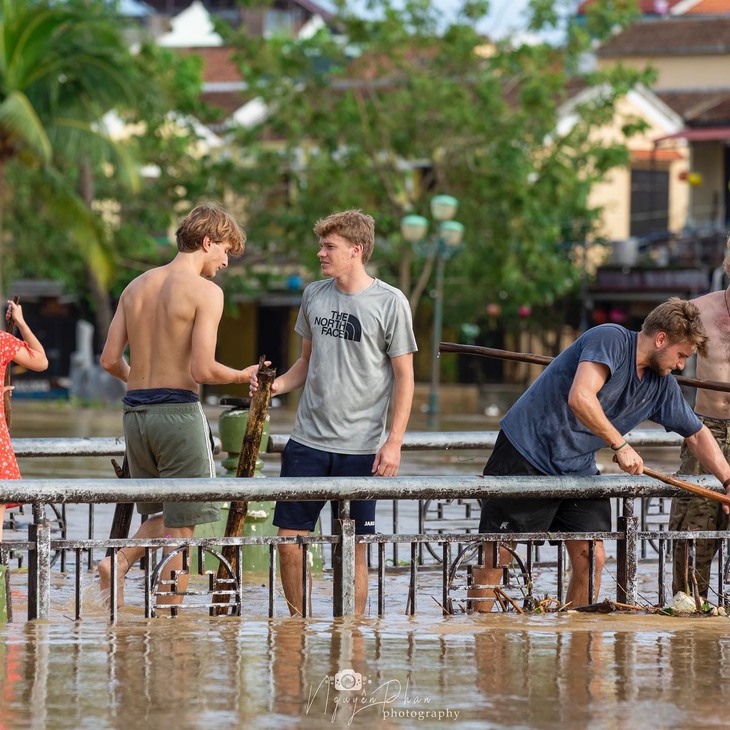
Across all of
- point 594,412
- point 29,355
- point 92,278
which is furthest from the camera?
point 92,278

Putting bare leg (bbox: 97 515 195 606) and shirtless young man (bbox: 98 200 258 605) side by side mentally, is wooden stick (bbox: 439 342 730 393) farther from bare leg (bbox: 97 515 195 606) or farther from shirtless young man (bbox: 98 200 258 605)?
bare leg (bbox: 97 515 195 606)

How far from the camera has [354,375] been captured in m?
6.37

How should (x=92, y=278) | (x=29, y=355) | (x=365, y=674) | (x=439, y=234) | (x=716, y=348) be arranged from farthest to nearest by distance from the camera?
(x=92, y=278)
(x=439, y=234)
(x=29, y=355)
(x=716, y=348)
(x=365, y=674)

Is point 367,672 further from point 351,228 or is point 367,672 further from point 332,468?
point 351,228

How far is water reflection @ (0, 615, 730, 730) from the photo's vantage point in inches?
177

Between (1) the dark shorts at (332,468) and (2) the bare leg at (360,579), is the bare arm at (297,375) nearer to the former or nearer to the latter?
(1) the dark shorts at (332,468)

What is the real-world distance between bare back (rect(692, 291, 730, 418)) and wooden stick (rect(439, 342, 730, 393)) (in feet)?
0.29

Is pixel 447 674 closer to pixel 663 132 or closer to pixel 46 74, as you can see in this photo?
pixel 46 74

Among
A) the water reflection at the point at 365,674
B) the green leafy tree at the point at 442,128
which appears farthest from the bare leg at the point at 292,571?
the green leafy tree at the point at 442,128

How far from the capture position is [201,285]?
6.36 metres

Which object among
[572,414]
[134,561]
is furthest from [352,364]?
[134,561]

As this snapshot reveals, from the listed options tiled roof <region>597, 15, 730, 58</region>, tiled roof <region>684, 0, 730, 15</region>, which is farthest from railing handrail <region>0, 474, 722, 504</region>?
tiled roof <region>684, 0, 730, 15</region>

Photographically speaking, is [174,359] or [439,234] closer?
[174,359]

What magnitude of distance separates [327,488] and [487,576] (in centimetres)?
90
